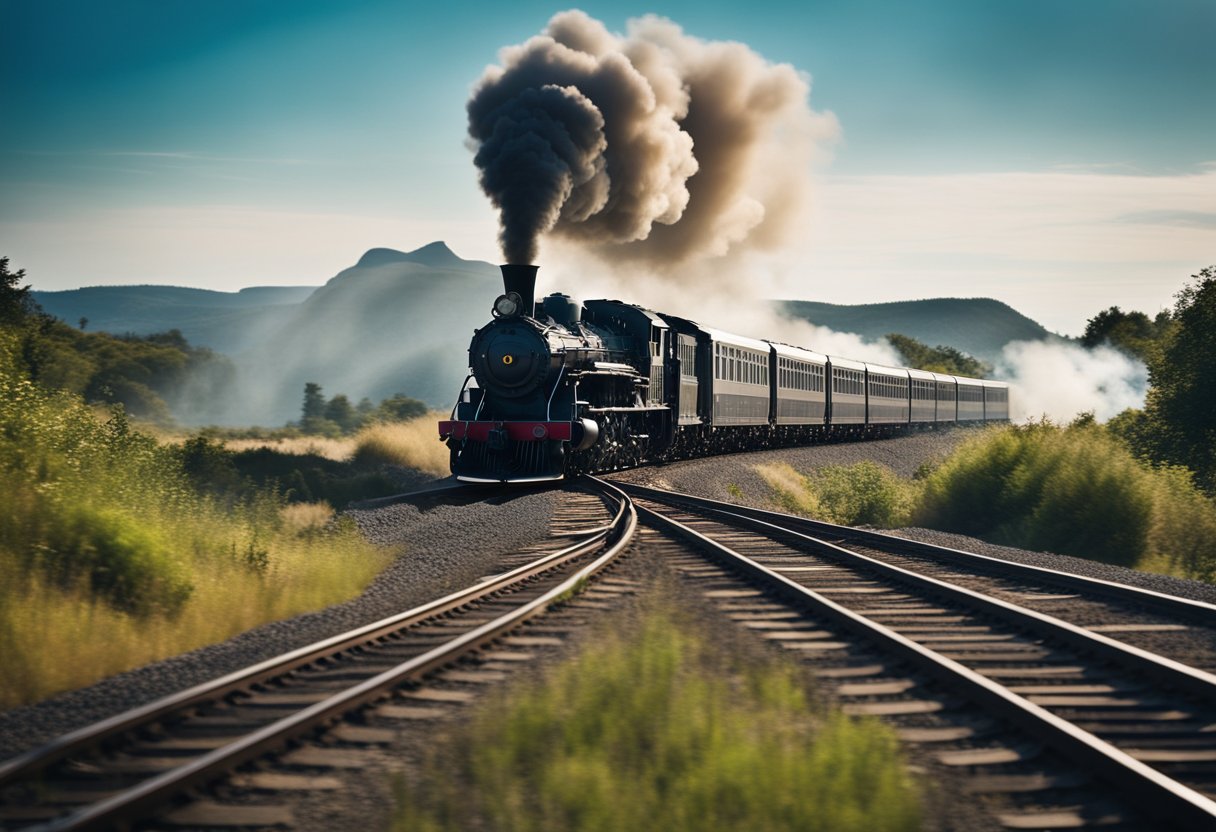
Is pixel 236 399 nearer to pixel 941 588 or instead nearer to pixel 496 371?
pixel 496 371

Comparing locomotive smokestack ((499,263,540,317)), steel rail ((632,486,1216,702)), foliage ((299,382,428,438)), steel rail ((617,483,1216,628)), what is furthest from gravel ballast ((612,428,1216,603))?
foliage ((299,382,428,438))

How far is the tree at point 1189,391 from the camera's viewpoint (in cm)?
2362

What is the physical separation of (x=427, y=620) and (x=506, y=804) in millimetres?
4035

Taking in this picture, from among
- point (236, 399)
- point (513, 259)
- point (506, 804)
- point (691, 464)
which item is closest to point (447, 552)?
point (506, 804)

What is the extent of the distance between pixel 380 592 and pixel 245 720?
4441 mm

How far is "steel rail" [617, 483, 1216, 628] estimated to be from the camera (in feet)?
29.1

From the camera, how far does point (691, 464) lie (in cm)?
2631

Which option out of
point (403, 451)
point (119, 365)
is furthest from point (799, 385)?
point (119, 365)

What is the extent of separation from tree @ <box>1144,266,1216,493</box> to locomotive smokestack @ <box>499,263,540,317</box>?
13.6 metres

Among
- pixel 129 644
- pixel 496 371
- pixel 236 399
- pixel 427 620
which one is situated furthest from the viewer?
pixel 236 399

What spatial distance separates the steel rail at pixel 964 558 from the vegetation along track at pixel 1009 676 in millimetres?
22

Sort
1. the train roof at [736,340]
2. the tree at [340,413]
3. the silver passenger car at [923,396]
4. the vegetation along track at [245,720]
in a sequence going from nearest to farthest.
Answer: the vegetation along track at [245,720], the train roof at [736,340], the silver passenger car at [923,396], the tree at [340,413]

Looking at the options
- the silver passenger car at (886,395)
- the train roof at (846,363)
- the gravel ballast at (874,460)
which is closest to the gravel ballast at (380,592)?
the gravel ballast at (874,460)

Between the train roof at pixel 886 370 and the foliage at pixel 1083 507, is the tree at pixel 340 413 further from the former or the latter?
the foliage at pixel 1083 507
